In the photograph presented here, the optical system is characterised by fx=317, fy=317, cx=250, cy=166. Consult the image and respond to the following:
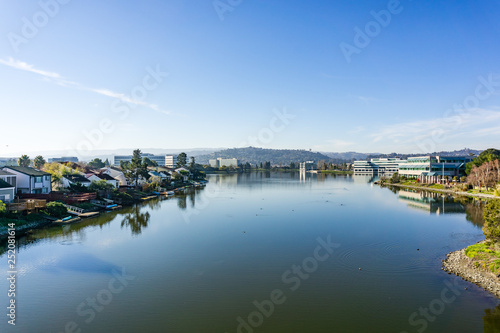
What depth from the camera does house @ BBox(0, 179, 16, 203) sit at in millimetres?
18047

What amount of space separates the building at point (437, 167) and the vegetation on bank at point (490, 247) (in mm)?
37959

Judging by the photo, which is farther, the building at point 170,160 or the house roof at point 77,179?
the building at point 170,160

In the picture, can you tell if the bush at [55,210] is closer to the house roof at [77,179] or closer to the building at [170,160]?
the house roof at [77,179]

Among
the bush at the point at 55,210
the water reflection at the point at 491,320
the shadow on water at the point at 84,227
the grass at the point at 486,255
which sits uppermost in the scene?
the bush at the point at 55,210

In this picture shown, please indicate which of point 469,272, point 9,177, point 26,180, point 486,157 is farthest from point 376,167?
point 9,177

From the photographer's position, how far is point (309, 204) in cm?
2805

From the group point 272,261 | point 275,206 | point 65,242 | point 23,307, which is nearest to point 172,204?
point 275,206

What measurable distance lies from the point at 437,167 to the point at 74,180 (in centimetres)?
4854

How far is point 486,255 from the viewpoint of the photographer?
1105 cm

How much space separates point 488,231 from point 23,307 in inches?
598

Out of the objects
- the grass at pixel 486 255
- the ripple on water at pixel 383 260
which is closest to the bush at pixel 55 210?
the ripple on water at pixel 383 260

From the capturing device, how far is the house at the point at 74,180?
85.8 feet

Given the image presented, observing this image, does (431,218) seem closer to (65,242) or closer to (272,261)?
(272,261)

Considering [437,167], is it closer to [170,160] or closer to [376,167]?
[376,167]
